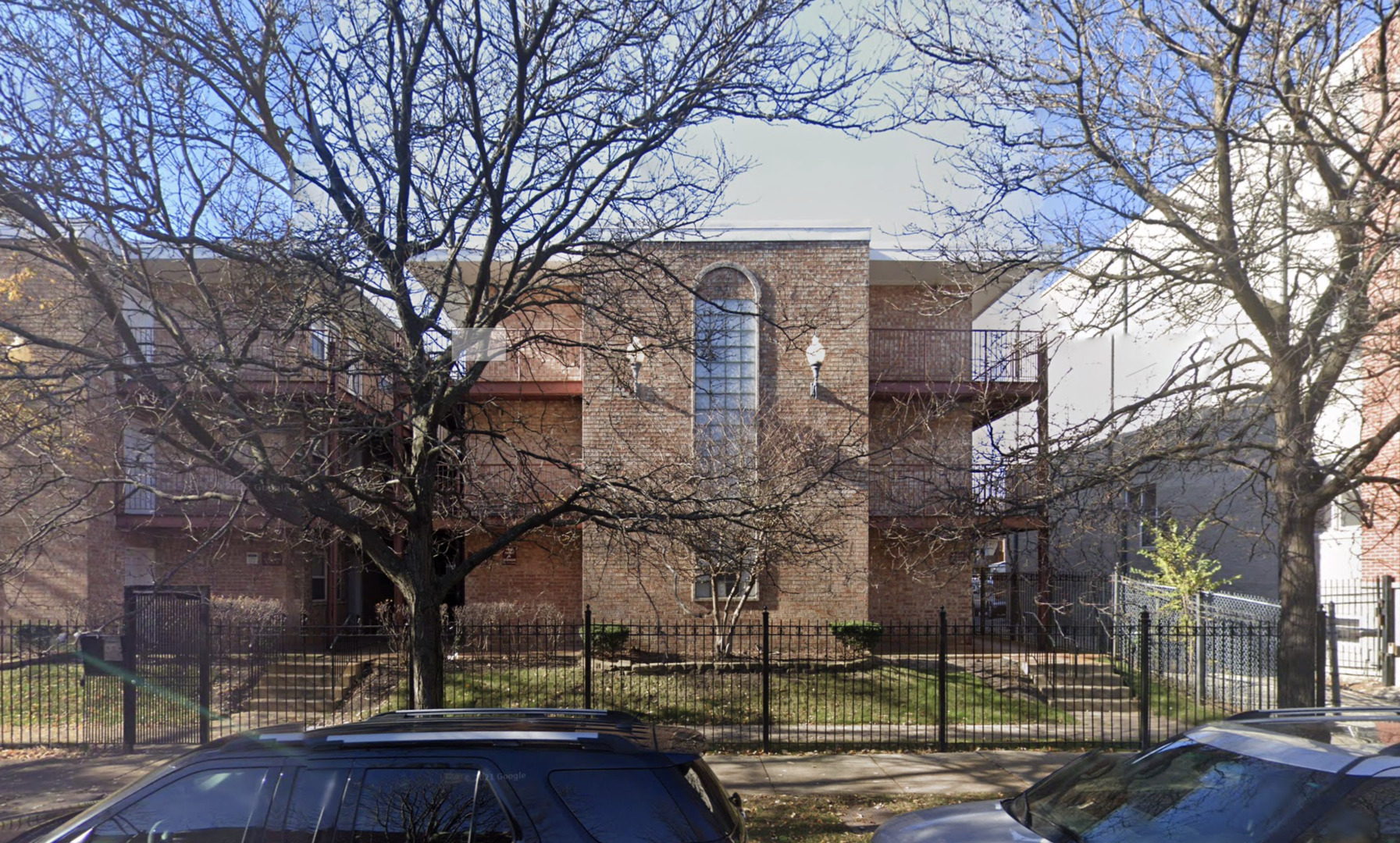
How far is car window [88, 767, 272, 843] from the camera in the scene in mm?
4492

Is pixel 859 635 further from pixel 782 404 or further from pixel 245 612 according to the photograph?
pixel 245 612

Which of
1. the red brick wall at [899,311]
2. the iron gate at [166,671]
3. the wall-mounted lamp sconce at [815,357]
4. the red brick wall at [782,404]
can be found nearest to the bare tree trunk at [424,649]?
the iron gate at [166,671]

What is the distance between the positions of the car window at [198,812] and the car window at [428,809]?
0.48 metres

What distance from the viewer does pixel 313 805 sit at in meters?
4.52

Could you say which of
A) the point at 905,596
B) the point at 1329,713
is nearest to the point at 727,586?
the point at 905,596

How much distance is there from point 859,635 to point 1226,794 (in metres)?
13.5

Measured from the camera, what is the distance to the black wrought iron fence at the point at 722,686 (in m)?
13.1

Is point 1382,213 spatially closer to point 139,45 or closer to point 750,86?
point 750,86

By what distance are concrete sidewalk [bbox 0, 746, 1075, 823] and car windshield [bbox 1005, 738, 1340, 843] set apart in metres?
4.76

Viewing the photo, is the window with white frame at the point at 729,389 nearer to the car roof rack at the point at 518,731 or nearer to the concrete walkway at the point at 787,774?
the concrete walkway at the point at 787,774

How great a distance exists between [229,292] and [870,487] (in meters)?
13.1

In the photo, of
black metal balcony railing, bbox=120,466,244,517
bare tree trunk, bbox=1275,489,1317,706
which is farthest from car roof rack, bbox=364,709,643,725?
bare tree trunk, bbox=1275,489,1317,706

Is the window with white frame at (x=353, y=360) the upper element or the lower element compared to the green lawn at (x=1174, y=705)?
upper

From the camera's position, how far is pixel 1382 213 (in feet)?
36.2
